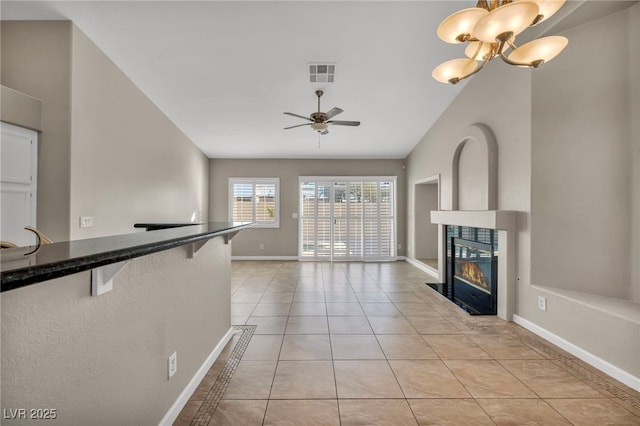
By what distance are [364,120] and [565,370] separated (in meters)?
4.38

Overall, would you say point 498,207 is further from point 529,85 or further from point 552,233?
point 529,85

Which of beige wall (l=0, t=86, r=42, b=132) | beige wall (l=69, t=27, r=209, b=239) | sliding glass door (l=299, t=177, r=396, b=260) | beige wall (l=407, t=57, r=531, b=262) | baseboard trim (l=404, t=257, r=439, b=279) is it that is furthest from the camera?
sliding glass door (l=299, t=177, r=396, b=260)

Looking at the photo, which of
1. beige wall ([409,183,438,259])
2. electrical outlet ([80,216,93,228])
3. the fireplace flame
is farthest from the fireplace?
electrical outlet ([80,216,93,228])

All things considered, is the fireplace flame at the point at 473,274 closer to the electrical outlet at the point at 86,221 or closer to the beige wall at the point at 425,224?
the beige wall at the point at 425,224

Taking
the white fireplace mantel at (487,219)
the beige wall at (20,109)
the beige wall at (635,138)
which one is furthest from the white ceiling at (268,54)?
the white fireplace mantel at (487,219)

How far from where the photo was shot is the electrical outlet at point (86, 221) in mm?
2908

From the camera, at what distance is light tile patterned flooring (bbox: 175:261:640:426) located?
1.76m

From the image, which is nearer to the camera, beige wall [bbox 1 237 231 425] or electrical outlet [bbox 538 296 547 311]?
beige wall [bbox 1 237 231 425]

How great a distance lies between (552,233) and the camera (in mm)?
2918

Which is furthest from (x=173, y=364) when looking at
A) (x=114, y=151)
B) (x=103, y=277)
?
→ (x=114, y=151)

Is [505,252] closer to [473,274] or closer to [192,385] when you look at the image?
[473,274]

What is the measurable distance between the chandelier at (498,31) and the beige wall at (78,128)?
3.42 meters

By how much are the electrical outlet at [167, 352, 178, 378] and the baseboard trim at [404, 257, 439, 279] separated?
4.69m

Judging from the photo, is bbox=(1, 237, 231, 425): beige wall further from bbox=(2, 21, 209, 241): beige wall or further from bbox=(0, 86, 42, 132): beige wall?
bbox=(0, 86, 42, 132): beige wall
